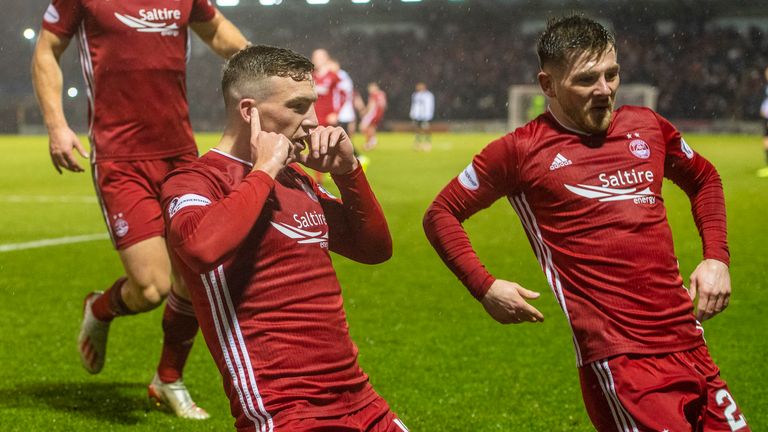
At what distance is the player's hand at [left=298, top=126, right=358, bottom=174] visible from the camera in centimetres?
291

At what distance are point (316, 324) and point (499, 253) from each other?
701cm

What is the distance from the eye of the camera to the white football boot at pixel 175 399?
4.75 metres

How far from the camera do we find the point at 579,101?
11.0 feet

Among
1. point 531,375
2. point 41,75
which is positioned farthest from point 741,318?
point 41,75

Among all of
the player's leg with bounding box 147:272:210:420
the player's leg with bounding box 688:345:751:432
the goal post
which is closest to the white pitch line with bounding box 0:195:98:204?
the player's leg with bounding box 147:272:210:420

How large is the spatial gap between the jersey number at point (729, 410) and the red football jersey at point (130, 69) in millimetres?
2772

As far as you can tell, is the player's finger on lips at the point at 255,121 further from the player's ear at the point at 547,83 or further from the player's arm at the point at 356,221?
the player's ear at the point at 547,83

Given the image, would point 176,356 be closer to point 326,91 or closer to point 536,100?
point 326,91

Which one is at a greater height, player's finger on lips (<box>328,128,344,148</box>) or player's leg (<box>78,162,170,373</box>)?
player's finger on lips (<box>328,128,344,148</box>)

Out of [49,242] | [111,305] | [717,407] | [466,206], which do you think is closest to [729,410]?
[717,407]

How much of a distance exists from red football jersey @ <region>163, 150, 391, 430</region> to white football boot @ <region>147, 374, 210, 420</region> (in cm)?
193

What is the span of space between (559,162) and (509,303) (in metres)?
0.53

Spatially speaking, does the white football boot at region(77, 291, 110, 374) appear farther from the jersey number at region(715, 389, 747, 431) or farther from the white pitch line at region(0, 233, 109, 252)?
the white pitch line at region(0, 233, 109, 252)

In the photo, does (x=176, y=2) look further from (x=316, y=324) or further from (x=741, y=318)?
(x=741, y=318)
